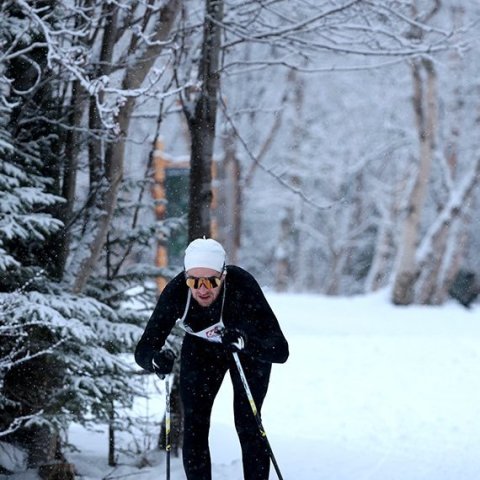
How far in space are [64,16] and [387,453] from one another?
5.01m

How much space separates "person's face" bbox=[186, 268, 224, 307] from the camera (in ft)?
16.4

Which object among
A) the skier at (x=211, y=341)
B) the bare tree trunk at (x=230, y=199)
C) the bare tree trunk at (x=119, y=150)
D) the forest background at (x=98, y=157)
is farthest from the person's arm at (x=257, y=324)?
the bare tree trunk at (x=230, y=199)

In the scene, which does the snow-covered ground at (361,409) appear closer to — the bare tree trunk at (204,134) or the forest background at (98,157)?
the forest background at (98,157)

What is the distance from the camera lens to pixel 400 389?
13.0m

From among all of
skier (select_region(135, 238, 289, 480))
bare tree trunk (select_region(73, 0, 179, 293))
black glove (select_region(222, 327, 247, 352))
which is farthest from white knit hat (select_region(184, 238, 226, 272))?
bare tree trunk (select_region(73, 0, 179, 293))

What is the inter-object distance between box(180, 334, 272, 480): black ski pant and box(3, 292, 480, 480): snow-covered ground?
1813 mm

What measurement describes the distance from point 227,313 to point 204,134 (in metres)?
3.10

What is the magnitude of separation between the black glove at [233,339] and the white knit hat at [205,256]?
0.34 metres

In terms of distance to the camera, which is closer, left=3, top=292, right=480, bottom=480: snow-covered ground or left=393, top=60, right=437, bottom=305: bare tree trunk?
left=3, top=292, right=480, bottom=480: snow-covered ground

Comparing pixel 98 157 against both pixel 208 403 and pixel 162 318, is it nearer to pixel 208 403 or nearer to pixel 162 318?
pixel 162 318

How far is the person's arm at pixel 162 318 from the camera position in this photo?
17.1 feet

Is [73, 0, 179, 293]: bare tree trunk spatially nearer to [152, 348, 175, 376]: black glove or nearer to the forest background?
the forest background

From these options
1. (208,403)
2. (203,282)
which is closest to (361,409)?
(208,403)

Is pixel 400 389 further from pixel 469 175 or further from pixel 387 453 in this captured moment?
pixel 469 175
